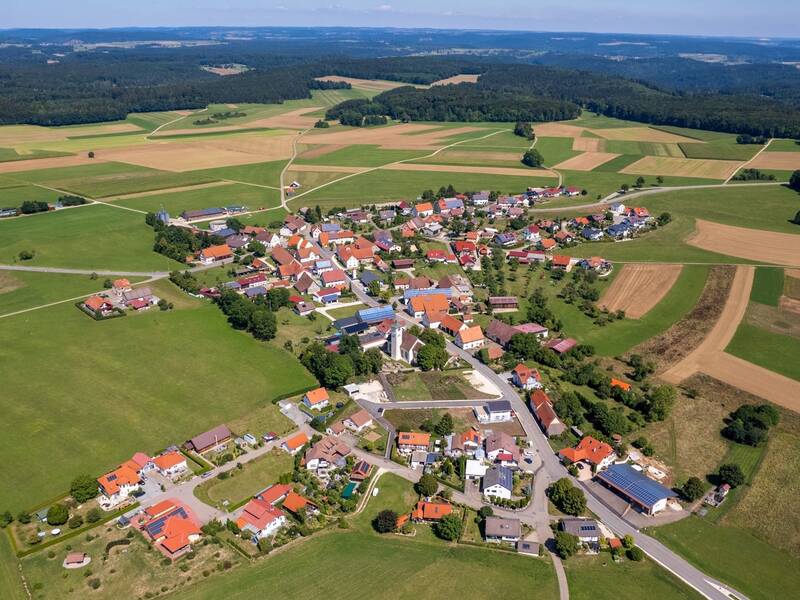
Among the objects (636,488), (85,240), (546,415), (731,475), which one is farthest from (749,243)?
(85,240)

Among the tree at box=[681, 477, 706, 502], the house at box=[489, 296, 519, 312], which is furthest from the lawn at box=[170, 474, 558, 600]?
the house at box=[489, 296, 519, 312]

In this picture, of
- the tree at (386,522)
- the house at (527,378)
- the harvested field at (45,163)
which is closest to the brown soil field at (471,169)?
the harvested field at (45,163)

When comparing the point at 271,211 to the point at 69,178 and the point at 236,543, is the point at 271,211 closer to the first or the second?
the point at 69,178

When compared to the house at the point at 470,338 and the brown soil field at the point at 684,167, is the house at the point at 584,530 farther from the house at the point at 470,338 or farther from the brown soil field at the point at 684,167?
the brown soil field at the point at 684,167

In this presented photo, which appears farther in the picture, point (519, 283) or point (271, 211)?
point (271, 211)

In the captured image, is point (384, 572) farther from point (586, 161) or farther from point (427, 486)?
point (586, 161)

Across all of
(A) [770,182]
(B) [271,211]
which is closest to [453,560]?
(B) [271,211]

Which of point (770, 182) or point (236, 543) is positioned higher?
point (770, 182)
